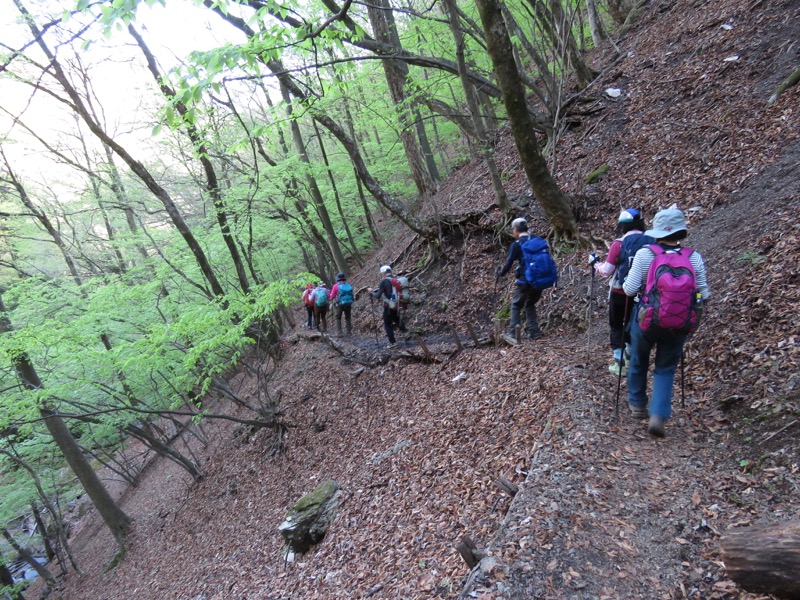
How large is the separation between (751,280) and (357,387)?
24.3 feet

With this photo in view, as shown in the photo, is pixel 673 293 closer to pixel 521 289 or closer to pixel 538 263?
pixel 538 263

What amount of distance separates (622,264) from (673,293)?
124 centimetres

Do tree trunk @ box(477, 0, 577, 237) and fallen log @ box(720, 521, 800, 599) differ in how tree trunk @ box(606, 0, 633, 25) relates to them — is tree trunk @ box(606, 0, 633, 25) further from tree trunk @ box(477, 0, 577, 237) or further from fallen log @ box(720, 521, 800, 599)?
fallen log @ box(720, 521, 800, 599)

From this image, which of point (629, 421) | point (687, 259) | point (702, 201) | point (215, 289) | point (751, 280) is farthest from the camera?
point (215, 289)

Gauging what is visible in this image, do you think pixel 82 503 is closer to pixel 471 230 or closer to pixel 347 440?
pixel 347 440

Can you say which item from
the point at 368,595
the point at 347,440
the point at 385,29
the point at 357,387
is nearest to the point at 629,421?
the point at 368,595

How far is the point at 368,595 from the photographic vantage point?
4.43 m

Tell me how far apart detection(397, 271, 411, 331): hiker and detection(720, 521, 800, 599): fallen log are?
8242 mm

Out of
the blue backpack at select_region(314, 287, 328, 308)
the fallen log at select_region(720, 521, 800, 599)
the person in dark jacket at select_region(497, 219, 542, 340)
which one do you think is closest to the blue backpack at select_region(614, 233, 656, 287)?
the person in dark jacket at select_region(497, 219, 542, 340)

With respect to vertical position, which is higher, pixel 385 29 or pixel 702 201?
pixel 385 29

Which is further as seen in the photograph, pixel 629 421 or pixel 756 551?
pixel 629 421

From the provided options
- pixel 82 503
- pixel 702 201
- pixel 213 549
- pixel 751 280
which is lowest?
pixel 82 503

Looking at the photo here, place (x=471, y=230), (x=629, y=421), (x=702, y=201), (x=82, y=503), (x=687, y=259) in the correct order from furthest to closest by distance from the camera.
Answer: (x=82, y=503), (x=471, y=230), (x=702, y=201), (x=629, y=421), (x=687, y=259)

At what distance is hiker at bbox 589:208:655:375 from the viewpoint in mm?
4652
